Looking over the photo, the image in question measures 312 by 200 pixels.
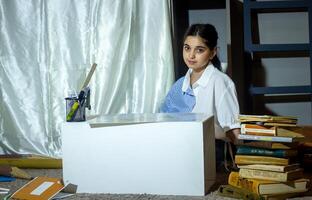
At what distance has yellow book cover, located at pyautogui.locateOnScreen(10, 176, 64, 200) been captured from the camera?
1.23m

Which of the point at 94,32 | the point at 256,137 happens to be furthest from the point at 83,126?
the point at 94,32

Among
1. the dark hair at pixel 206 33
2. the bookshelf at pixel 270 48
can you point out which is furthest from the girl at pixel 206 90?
the bookshelf at pixel 270 48

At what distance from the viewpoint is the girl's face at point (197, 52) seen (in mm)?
1684

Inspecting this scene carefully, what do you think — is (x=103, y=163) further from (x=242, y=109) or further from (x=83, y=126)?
(x=242, y=109)

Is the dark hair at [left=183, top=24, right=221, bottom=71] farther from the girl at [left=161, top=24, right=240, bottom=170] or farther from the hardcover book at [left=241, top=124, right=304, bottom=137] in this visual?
the hardcover book at [left=241, top=124, right=304, bottom=137]

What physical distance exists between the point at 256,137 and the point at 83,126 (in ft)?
1.66

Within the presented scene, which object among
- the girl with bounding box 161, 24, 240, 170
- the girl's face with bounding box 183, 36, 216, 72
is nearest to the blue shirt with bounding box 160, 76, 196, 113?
the girl with bounding box 161, 24, 240, 170

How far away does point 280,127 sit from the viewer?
1237 mm

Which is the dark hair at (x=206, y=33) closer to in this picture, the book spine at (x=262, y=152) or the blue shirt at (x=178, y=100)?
the blue shirt at (x=178, y=100)

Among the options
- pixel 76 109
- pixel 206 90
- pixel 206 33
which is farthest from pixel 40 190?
pixel 206 33

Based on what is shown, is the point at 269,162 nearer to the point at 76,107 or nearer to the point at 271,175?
the point at 271,175

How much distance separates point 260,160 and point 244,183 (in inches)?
3.3

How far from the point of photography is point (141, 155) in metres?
1.26

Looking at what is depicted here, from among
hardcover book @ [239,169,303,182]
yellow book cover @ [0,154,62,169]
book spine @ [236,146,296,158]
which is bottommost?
yellow book cover @ [0,154,62,169]
